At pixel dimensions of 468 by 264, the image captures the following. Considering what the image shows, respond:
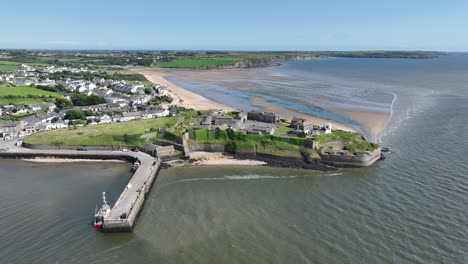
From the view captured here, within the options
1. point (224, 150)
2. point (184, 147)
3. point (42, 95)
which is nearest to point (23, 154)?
point (184, 147)

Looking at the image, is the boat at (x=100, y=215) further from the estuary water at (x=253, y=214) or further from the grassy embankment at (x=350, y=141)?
the grassy embankment at (x=350, y=141)

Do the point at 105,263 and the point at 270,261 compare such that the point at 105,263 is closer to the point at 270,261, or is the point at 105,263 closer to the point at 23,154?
the point at 270,261

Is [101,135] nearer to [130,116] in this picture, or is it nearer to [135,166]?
[135,166]

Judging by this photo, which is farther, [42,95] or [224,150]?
[42,95]

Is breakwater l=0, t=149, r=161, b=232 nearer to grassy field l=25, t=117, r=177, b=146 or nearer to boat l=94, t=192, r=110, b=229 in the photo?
boat l=94, t=192, r=110, b=229

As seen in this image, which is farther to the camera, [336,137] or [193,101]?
[193,101]

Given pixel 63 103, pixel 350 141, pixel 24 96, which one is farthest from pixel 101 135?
pixel 24 96

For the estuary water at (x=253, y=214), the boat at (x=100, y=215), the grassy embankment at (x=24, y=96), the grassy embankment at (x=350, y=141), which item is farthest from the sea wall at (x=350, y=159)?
the grassy embankment at (x=24, y=96)
